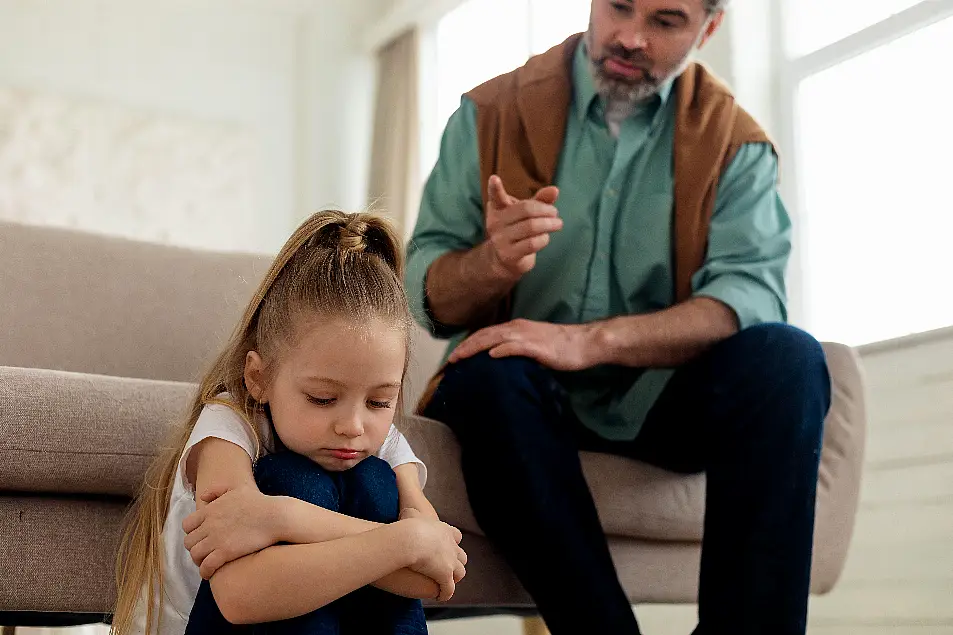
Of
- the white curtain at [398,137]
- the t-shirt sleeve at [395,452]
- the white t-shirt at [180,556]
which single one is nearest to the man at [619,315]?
the t-shirt sleeve at [395,452]

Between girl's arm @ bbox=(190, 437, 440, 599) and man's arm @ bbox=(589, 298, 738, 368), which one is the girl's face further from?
man's arm @ bbox=(589, 298, 738, 368)

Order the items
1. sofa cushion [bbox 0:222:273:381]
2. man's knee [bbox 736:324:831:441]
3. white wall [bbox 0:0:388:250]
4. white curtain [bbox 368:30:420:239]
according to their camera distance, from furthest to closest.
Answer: white curtain [bbox 368:30:420:239] < white wall [bbox 0:0:388:250] < sofa cushion [bbox 0:222:273:381] < man's knee [bbox 736:324:831:441]

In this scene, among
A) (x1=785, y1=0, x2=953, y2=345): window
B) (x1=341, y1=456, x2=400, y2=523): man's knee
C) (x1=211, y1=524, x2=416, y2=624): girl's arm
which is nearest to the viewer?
(x1=211, y1=524, x2=416, y2=624): girl's arm

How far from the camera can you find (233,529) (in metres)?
0.96

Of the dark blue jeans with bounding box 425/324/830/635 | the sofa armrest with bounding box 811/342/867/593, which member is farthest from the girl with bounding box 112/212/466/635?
the sofa armrest with bounding box 811/342/867/593

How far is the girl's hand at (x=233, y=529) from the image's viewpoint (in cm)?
95

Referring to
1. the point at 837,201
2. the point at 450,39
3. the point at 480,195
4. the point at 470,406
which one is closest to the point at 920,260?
the point at 837,201

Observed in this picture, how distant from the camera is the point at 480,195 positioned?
1.74 m

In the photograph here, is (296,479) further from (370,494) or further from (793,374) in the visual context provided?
(793,374)

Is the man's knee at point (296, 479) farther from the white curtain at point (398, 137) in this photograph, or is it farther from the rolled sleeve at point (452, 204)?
the white curtain at point (398, 137)

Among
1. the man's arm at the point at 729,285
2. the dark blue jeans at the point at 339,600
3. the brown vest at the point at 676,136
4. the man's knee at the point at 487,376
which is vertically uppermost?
the brown vest at the point at 676,136

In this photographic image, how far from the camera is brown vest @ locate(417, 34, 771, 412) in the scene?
1.66 metres

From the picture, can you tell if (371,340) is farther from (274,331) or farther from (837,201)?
(837,201)

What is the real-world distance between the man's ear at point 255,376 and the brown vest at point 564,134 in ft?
1.66
